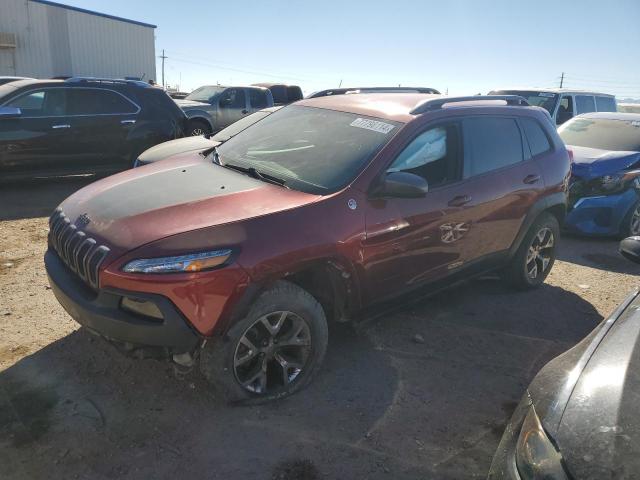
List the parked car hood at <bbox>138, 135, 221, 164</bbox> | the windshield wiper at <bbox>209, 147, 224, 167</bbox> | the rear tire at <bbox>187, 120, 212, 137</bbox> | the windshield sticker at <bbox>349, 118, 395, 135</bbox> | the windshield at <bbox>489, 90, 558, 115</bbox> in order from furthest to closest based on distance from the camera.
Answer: the rear tire at <bbox>187, 120, 212, 137</bbox>, the windshield at <bbox>489, 90, 558, 115</bbox>, the parked car hood at <bbox>138, 135, 221, 164</bbox>, the windshield wiper at <bbox>209, 147, 224, 167</bbox>, the windshield sticker at <bbox>349, 118, 395, 135</bbox>

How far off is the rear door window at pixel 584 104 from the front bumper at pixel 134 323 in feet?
38.8

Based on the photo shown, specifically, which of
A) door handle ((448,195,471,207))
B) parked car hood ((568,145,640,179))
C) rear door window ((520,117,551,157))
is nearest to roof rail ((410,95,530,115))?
rear door window ((520,117,551,157))

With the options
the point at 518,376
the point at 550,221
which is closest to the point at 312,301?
the point at 518,376

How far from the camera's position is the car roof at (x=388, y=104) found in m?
3.70

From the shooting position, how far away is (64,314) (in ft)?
12.9

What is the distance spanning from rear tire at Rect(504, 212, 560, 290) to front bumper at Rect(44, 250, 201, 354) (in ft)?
10.7

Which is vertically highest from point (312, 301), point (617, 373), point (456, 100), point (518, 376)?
point (456, 100)

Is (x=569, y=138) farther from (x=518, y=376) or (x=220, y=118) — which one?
(x=220, y=118)

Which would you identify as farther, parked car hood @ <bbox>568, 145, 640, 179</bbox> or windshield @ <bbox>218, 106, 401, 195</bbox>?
parked car hood @ <bbox>568, 145, 640, 179</bbox>

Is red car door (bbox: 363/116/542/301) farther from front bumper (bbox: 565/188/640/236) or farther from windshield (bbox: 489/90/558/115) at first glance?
windshield (bbox: 489/90/558/115)

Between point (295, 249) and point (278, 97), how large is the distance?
14566 millimetres

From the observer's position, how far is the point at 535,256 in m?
5.00

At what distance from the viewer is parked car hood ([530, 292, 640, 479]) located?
166 cm

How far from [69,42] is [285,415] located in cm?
2543
